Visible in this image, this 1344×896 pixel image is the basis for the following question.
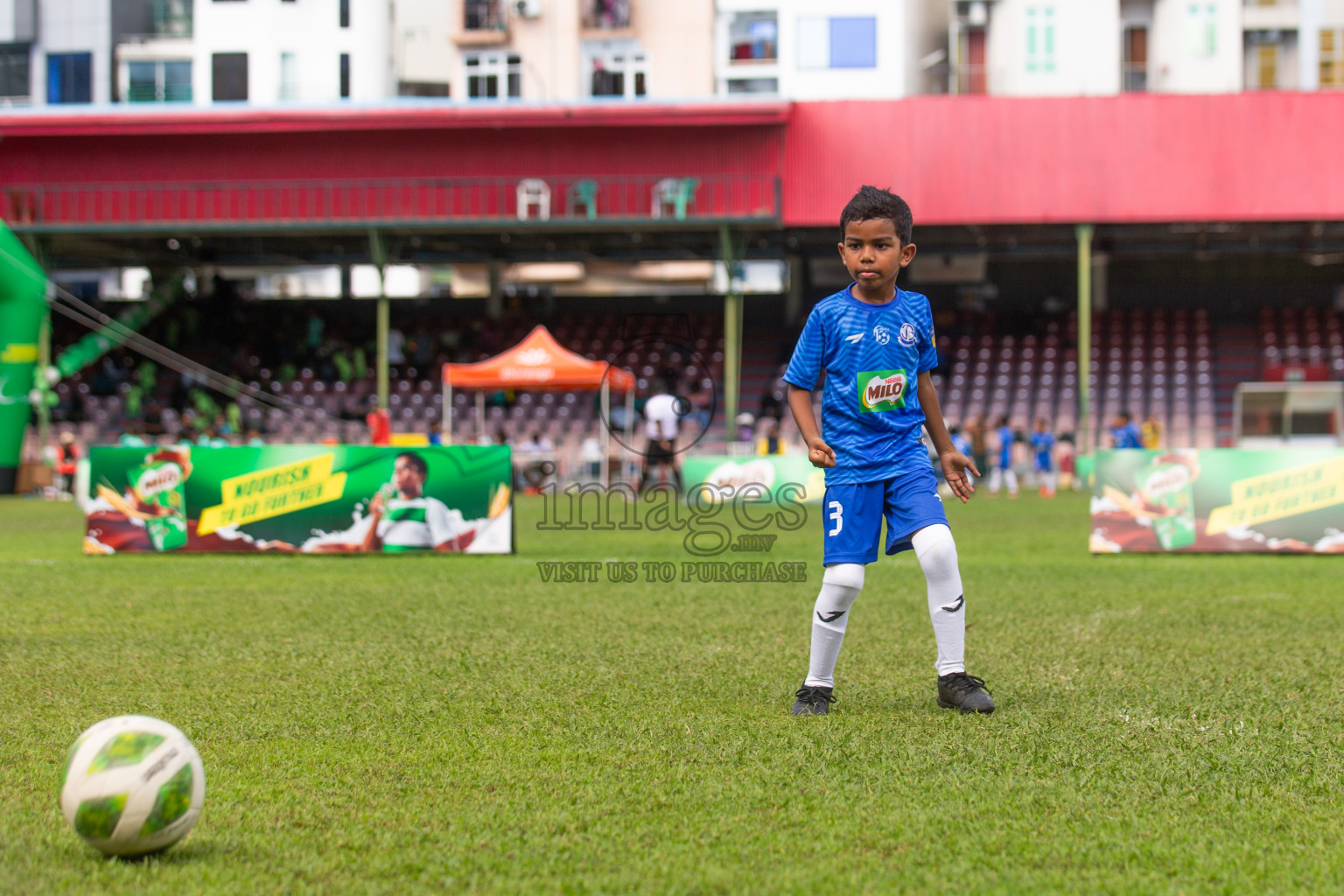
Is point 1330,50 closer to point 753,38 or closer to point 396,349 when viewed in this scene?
point 753,38

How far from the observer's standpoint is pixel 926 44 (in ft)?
137

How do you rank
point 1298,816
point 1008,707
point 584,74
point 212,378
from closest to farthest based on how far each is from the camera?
point 1298,816, point 1008,707, point 212,378, point 584,74

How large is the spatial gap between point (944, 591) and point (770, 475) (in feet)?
51.9

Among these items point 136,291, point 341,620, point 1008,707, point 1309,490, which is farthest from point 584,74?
point 1008,707

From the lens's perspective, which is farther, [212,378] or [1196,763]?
[212,378]

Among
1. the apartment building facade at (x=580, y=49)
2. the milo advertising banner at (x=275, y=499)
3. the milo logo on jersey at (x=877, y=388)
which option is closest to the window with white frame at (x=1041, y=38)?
the apartment building facade at (x=580, y=49)

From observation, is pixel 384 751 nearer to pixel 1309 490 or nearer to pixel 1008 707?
pixel 1008 707

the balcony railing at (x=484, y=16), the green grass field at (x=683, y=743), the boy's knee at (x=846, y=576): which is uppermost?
the balcony railing at (x=484, y=16)

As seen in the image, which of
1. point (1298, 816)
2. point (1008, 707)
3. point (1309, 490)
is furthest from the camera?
point (1309, 490)

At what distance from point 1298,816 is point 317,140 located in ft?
97.1

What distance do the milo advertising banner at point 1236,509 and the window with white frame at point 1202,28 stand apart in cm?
3124

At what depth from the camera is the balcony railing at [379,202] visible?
1157 inches

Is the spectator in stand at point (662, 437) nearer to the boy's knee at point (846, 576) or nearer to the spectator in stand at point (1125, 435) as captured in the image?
the spectator in stand at point (1125, 435)

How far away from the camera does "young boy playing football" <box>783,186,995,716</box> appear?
5.14 meters
